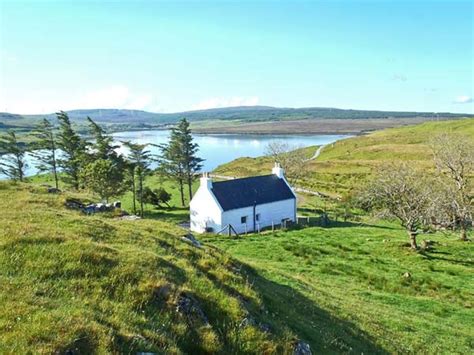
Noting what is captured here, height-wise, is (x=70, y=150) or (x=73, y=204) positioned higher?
(x=73, y=204)

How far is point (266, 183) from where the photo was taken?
52438 mm

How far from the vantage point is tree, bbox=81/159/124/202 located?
168ft

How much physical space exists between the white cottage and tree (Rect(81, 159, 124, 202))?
11468 mm

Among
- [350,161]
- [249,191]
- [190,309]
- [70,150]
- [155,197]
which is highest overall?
[190,309]

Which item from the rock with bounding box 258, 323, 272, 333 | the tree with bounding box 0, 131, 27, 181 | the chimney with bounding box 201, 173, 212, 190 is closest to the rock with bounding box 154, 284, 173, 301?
the rock with bounding box 258, 323, 272, 333

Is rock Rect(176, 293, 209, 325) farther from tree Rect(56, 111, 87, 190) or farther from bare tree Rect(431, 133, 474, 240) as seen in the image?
tree Rect(56, 111, 87, 190)

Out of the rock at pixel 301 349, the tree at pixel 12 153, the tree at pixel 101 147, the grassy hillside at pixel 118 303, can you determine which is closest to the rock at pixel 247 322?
the grassy hillside at pixel 118 303

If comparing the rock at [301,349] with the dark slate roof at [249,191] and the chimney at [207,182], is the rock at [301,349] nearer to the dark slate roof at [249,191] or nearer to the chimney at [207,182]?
the dark slate roof at [249,191]

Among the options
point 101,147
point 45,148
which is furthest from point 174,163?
point 45,148

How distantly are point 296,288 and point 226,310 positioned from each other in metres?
8.89

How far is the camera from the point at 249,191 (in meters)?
49.6

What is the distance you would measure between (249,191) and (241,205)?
2902 millimetres

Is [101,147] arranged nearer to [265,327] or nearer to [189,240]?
[189,240]

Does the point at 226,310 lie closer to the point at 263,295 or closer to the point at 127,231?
the point at 263,295
